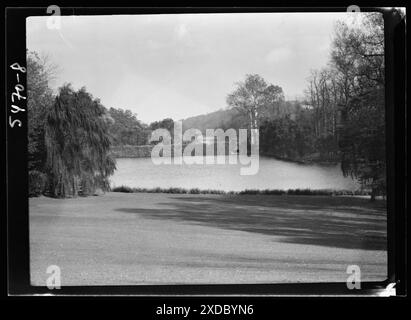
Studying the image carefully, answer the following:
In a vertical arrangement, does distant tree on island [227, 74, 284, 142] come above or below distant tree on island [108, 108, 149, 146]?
above

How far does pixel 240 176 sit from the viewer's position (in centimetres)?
575

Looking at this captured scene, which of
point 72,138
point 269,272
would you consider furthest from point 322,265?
point 72,138

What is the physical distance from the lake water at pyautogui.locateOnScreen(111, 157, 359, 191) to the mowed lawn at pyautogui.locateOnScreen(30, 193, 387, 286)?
10 centimetres

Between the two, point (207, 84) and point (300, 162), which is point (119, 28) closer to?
point (207, 84)

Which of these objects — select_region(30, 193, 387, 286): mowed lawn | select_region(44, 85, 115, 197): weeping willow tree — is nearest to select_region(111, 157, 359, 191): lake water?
select_region(30, 193, 387, 286): mowed lawn

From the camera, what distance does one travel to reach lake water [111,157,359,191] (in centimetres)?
573

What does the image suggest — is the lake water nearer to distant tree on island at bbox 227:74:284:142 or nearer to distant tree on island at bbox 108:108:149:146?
distant tree on island at bbox 108:108:149:146

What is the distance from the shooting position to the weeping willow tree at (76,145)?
5762 millimetres

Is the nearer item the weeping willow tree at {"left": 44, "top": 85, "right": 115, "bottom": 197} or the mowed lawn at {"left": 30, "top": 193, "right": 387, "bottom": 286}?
the mowed lawn at {"left": 30, "top": 193, "right": 387, "bottom": 286}

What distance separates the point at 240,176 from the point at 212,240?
22.8 inches

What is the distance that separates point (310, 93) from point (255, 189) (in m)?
0.92

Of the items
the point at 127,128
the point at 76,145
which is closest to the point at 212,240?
the point at 127,128

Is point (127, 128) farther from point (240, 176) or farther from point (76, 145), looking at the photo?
point (240, 176)

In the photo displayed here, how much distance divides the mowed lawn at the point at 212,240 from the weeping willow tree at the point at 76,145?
17cm
